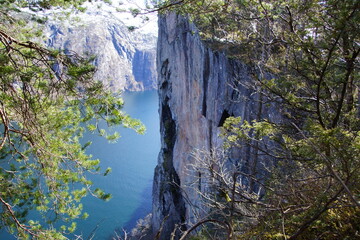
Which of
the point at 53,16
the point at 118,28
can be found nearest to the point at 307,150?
the point at 53,16

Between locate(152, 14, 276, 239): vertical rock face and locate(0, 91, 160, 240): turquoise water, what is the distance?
335 cm

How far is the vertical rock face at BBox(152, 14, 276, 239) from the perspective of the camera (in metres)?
9.90

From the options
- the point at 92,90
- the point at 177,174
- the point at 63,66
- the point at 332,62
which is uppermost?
the point at 332,62

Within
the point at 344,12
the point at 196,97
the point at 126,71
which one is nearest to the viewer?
the point at 344,12

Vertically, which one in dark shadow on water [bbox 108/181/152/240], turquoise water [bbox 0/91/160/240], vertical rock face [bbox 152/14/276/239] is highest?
vertical rock face [bbox 152/14/276/239]

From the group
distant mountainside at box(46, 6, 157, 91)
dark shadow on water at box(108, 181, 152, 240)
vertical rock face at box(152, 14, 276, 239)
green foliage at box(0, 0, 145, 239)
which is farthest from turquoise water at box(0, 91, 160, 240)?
distant mountainside at box(46, 6, 157, 91)

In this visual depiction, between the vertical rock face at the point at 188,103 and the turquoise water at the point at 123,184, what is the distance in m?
3.35

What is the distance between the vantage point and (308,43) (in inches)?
114

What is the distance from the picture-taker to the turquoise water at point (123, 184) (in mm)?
19922

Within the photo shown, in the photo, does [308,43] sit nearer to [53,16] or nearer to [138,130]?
[138,130]

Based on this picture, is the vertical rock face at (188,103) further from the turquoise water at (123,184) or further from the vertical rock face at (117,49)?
the vertical rock face at (117,49)

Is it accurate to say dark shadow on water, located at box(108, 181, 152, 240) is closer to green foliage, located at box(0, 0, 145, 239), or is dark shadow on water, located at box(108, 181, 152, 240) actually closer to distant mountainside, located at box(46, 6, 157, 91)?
green foliage, located at box(0, 0, 145, 239)

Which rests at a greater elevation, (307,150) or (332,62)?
(332,62)

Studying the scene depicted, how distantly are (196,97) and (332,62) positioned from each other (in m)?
10.8
